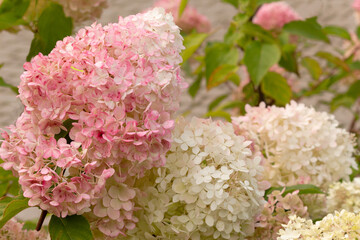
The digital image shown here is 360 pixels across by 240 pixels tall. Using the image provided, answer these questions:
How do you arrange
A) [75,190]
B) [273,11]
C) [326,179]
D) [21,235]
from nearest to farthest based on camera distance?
[75,190] → [21,235] → [326,179] → [273,11]

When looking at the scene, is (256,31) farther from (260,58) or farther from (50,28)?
(50,28)

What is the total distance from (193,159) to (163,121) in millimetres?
55

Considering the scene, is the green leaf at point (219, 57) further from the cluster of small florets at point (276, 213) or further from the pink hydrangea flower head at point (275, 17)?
the cluster of small florets at point (276, 213)

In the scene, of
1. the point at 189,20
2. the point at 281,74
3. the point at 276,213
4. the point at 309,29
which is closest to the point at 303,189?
the point at 276,213

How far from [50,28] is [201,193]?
319 mm

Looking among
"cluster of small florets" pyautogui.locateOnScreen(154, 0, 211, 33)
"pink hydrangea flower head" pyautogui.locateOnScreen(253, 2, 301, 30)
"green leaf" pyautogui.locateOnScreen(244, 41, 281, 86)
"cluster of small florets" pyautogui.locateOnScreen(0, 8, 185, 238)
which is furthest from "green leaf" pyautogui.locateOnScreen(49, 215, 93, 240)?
"cluster of small florets" pyautogui.locateOnScreen(154, 0, 211, 33)

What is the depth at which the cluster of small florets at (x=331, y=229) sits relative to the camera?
1.22 feet

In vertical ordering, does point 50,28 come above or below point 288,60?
above

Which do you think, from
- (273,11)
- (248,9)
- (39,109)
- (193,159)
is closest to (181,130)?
(193,159)

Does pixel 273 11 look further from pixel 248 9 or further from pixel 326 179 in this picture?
pixel 326 179

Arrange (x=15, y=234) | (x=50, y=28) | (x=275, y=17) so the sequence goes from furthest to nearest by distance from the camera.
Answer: (x=275, y=17) → (x=50, y=28) → (x=15, y=234)

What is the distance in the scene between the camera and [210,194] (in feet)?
1.39

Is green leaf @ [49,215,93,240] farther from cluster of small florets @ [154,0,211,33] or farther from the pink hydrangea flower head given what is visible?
cluster of small florets @ [154,0,211,33]

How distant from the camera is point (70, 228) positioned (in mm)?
408
